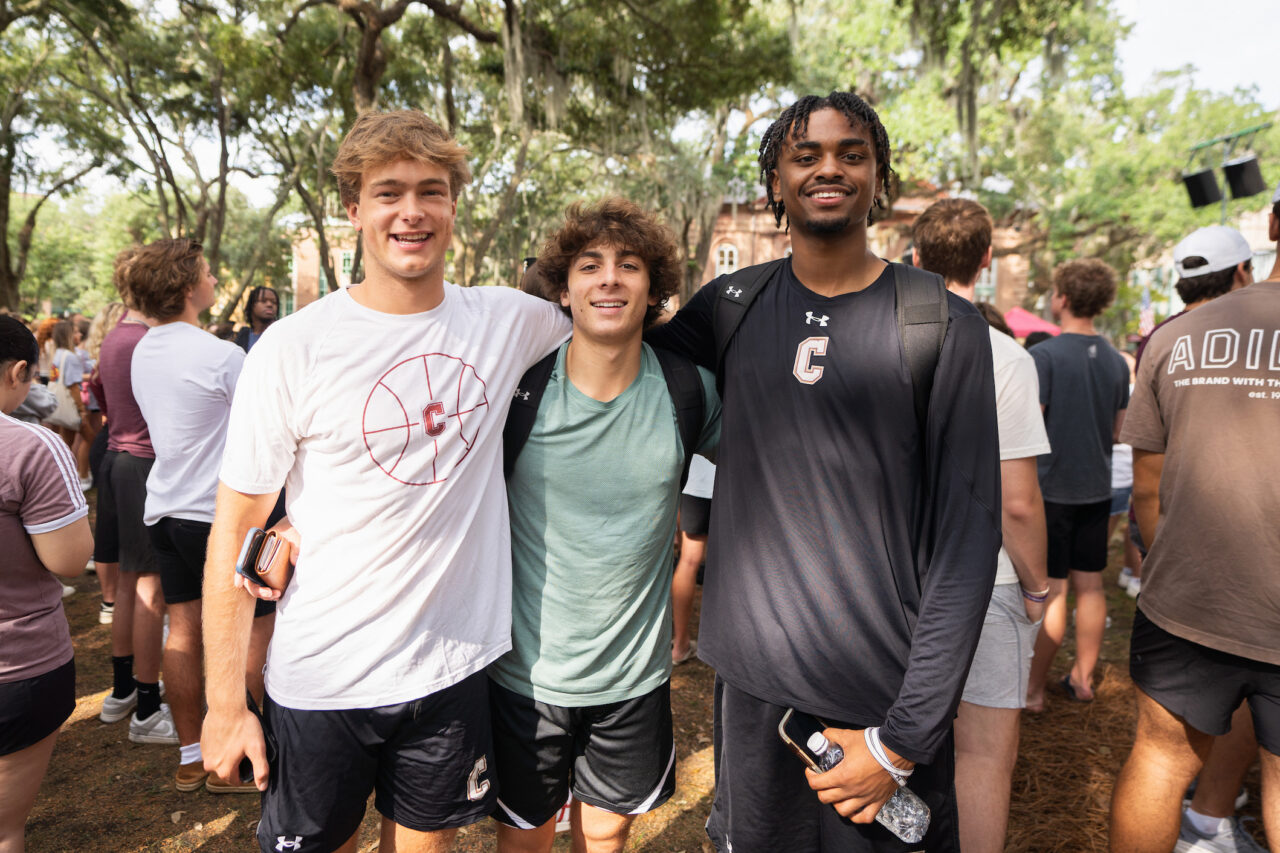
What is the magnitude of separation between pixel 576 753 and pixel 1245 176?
34.2 ft

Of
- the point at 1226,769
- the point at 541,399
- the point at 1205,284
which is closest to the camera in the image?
the point at 541,399

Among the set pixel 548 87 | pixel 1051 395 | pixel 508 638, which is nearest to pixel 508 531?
pixel 508 638

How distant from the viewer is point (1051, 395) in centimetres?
430

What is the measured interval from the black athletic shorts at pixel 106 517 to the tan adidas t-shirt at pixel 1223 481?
15.0 ft

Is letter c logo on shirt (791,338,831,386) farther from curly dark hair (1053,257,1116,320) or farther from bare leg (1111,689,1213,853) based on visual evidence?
curly dark hair (1053,257,1116,320)

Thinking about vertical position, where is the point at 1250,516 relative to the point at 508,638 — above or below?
above

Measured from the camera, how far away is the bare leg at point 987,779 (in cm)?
249

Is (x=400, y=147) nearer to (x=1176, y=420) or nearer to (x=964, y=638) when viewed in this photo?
(x=964, y=638)

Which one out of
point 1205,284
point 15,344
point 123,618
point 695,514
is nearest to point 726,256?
point 695,514

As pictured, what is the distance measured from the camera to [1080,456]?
413cm

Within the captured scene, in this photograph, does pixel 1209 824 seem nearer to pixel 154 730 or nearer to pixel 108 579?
pixel 154 730

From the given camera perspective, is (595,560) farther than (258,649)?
No

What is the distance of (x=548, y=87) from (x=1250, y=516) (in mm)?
13091

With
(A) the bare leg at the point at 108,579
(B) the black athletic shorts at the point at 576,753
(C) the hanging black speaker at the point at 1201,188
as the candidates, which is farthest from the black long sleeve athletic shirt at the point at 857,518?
(C) the hanging black speaker at the point at 1201,188
